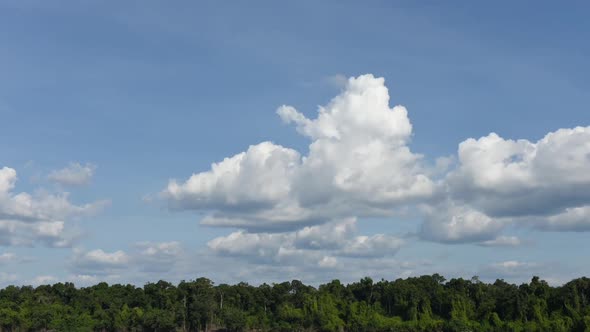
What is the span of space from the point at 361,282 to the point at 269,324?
30.0 metres

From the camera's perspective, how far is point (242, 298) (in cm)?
19262

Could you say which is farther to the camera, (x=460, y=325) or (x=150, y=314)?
(x=150, y=314)

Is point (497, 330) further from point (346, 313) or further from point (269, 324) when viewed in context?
point (269, 324)

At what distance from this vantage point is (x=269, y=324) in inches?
7096

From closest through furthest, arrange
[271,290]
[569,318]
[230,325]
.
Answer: [569,318]
[230,325]
[271,290]

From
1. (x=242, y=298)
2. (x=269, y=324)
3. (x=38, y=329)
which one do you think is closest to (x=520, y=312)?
(x=269, y=324)

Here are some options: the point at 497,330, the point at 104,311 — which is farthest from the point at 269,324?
the point at 497,330

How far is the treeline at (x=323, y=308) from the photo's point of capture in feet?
531

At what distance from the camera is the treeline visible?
16200 cm

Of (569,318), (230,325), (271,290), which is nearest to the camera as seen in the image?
(569,318)

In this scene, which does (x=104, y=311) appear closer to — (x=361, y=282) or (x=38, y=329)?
(x=38, y=329)

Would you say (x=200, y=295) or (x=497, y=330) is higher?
(x=200, y=295)

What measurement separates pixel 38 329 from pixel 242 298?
184 ft

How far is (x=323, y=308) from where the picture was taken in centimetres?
18138
